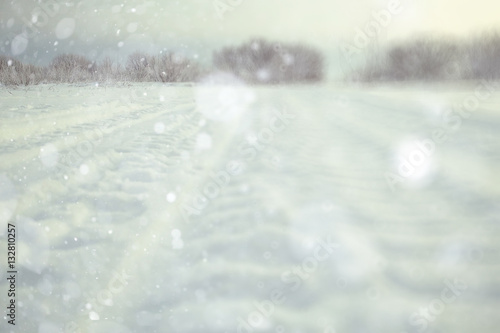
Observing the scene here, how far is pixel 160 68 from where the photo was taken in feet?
9.07

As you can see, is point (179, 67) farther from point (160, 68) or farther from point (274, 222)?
point (274, 222)

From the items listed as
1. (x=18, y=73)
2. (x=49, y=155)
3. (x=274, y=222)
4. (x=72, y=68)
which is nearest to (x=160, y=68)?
(x=72, y=68)

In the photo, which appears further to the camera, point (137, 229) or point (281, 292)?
point (137, 229)

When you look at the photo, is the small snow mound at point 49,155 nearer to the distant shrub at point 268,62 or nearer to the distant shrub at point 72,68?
the distant shrub at point 268,62

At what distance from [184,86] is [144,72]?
0.41m

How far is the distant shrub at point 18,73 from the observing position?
3.28 meters

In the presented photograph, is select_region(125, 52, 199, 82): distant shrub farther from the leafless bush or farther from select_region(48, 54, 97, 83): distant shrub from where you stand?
the leafless bush

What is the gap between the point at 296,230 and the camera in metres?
1.14

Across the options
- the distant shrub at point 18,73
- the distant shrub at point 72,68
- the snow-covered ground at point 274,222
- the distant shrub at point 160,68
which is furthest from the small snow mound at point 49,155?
the distant shrub at point 18,73

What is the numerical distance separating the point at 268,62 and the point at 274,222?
3.86ft

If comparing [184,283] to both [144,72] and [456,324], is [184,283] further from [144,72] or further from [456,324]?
[144,72]

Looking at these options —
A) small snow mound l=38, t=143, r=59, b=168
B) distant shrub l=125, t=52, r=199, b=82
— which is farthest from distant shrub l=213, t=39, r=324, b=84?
small snow mound l=38, t=143, r=59, b=168

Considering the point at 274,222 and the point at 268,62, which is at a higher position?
the point at 268,62

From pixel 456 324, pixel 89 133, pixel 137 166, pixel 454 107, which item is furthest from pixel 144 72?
pixel 456 324
